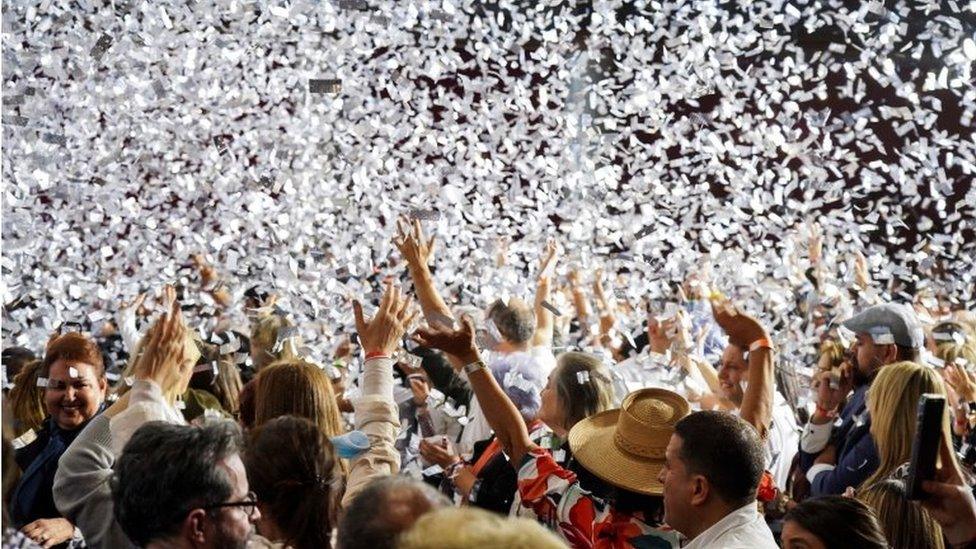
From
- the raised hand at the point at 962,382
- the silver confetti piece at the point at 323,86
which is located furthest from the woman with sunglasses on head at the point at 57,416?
the raised hand at the point at 962,382

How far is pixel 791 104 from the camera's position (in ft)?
20.2

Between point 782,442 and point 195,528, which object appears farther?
point 782,442

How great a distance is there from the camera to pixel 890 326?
4500mm

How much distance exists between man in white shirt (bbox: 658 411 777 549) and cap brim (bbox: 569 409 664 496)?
0.81ft

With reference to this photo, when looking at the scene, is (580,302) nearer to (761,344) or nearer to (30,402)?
(761,344)

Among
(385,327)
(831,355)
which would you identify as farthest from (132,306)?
(831,355)

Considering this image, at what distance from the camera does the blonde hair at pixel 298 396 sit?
339 centimetres

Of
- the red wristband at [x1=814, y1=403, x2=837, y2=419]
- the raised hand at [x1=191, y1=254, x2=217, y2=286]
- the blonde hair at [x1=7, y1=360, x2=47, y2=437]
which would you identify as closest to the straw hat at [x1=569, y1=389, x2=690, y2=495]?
the red wristband at [x1=814, y1=403, x2=837, y2=419]

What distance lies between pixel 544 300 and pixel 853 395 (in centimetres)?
167

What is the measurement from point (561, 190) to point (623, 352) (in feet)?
3.04

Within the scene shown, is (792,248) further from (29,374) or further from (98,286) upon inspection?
(29,374)

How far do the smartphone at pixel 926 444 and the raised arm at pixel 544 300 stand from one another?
115 inches

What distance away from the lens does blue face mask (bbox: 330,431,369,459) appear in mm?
3145

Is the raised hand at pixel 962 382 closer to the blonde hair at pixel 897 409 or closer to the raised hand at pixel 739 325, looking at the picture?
the blonde hair at pixel 897 409
